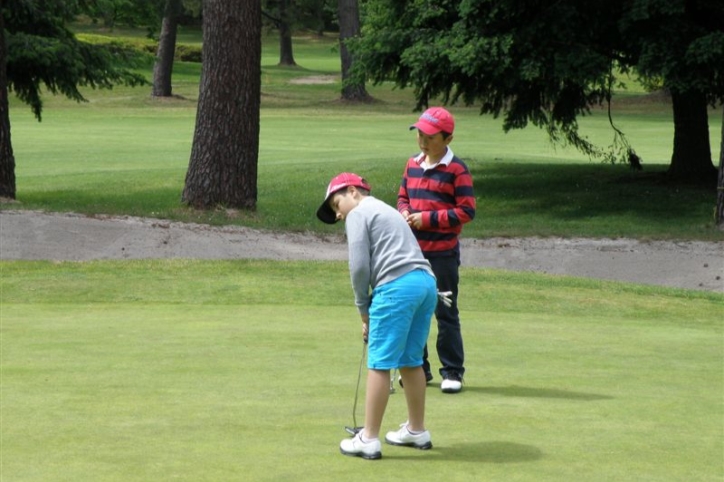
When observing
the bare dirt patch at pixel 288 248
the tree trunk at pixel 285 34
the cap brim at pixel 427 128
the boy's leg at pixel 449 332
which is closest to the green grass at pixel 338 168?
the bare dirt patch at pixel 288 248

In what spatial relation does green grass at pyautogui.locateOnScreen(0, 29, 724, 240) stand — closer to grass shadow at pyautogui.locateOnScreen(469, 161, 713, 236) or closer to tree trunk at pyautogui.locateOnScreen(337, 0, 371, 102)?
grass shadow at pyautogui.locateOnScreen(469, 161, 713, 236)

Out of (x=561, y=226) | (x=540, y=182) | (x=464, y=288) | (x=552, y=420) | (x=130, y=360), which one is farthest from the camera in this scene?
(x=540, y=182)

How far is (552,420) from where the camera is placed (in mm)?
7238

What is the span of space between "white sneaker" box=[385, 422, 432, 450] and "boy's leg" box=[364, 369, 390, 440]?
0.69 feet

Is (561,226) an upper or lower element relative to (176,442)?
lower

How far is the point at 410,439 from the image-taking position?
21.5 feet

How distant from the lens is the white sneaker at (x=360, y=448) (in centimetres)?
629

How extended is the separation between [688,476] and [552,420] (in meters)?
1.33

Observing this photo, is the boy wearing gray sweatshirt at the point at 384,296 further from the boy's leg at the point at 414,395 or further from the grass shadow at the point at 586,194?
the grass shadow at the point at 586,194

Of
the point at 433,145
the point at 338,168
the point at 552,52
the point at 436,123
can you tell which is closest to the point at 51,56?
the point at 338,168

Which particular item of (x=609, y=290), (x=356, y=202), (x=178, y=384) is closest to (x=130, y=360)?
(x=178, y=384)

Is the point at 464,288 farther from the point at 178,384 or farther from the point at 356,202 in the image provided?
the point at 356,202

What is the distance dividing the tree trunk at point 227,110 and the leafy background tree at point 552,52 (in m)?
3.03

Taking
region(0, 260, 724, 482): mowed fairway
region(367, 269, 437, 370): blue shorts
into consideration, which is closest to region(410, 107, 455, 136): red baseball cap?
region(367, 269, 437, 370): blue shorts
